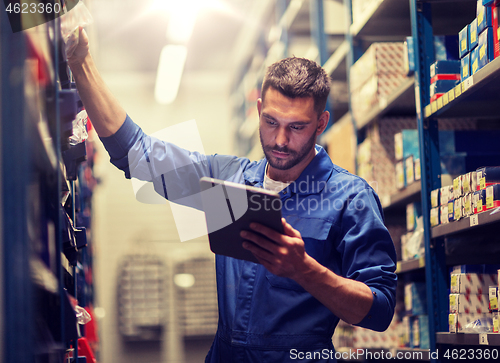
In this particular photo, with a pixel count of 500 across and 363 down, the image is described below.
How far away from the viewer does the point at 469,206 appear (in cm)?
223

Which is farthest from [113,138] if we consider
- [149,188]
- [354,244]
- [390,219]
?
[390,219]

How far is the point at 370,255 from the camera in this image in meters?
1.66

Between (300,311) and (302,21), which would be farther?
(302,21)

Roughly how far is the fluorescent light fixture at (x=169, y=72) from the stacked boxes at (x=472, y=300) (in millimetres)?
6179

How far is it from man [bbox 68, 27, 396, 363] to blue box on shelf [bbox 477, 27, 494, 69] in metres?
0.69

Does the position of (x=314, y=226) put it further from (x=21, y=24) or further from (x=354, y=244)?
(x=21, y=24)

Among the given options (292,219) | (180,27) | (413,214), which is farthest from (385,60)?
(180,27)

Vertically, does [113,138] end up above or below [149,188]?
above

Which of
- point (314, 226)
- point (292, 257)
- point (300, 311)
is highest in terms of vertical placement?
point (314, 226)

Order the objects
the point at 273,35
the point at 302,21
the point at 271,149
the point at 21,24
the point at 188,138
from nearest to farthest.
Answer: the point at 21,24
the point at 271,149
the point at 188,138
the point at 302,21
the point at 273,35

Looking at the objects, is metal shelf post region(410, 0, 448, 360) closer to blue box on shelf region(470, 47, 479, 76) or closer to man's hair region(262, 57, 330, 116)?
blue box on shelf region(470, 47, 479, 76)

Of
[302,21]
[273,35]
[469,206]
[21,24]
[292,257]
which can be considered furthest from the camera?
[273,35]

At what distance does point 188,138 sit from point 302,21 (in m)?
3.45

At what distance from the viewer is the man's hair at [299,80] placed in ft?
6.10
